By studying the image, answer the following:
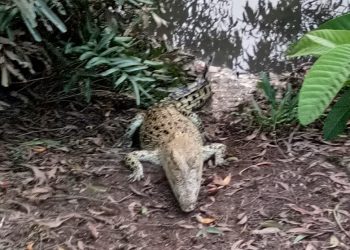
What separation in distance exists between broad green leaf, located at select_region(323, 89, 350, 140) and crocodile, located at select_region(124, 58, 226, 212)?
0.98m

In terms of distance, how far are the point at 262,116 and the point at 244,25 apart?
107 inches

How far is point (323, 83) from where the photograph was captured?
3340 millimetres

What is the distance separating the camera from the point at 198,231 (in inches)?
169

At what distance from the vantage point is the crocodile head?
4535 mm

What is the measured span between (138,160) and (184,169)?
0.50 meters

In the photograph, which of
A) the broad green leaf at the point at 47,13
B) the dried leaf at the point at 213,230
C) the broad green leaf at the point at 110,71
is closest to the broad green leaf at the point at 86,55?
the broad green leaf at the point at 110,71

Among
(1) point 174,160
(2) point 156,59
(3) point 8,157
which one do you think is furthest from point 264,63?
(3) point 8,157

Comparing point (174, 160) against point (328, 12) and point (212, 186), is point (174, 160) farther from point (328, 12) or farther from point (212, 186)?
point (328, 12)

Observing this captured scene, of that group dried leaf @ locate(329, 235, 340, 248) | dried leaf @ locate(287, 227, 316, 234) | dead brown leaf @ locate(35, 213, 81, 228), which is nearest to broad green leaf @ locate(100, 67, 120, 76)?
dead brown leaf @ locate(35, 213, 81, 228)

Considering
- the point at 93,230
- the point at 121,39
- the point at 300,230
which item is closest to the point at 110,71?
the point at 121,39

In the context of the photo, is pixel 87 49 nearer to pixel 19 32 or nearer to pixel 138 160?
pixel 19 32

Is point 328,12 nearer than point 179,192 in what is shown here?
No

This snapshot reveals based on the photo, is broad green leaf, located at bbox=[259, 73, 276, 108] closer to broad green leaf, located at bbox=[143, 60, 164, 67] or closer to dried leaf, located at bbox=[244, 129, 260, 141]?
dried leaf, located at bbox=[244, 129, 260, 141]

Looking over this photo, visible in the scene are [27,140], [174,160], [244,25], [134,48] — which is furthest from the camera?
[244,25]
